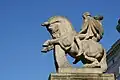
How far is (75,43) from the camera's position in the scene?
Answer: 50.8 feet

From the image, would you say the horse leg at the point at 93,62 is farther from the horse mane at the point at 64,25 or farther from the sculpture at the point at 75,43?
the horse mane at the point at 64,25

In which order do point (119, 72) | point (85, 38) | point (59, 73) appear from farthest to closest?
1. point (119, 72)
2. point (85, 38)
3. point (59, 73)

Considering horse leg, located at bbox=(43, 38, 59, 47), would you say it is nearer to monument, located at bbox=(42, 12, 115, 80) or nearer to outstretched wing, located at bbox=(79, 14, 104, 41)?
monument, located at bbox=(42, 12, 115, 80)

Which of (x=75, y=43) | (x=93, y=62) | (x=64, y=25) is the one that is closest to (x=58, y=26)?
(x=64, y=25)

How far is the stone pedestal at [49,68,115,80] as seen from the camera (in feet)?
48.0

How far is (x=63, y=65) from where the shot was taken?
49.5ft

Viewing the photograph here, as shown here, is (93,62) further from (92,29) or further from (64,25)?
(64,25)

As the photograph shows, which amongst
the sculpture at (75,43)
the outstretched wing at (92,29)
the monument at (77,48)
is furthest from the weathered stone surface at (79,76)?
the outstretched wing at (92,29)

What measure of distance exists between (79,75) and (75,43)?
1.38 meters

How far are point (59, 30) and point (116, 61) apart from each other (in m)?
42.2

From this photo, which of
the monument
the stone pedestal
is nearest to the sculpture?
the monument

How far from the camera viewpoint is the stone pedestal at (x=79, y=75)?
48.0ft

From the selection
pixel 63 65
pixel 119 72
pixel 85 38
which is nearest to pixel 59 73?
pixel 63 65

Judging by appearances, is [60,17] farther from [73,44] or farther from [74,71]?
[74,71]
